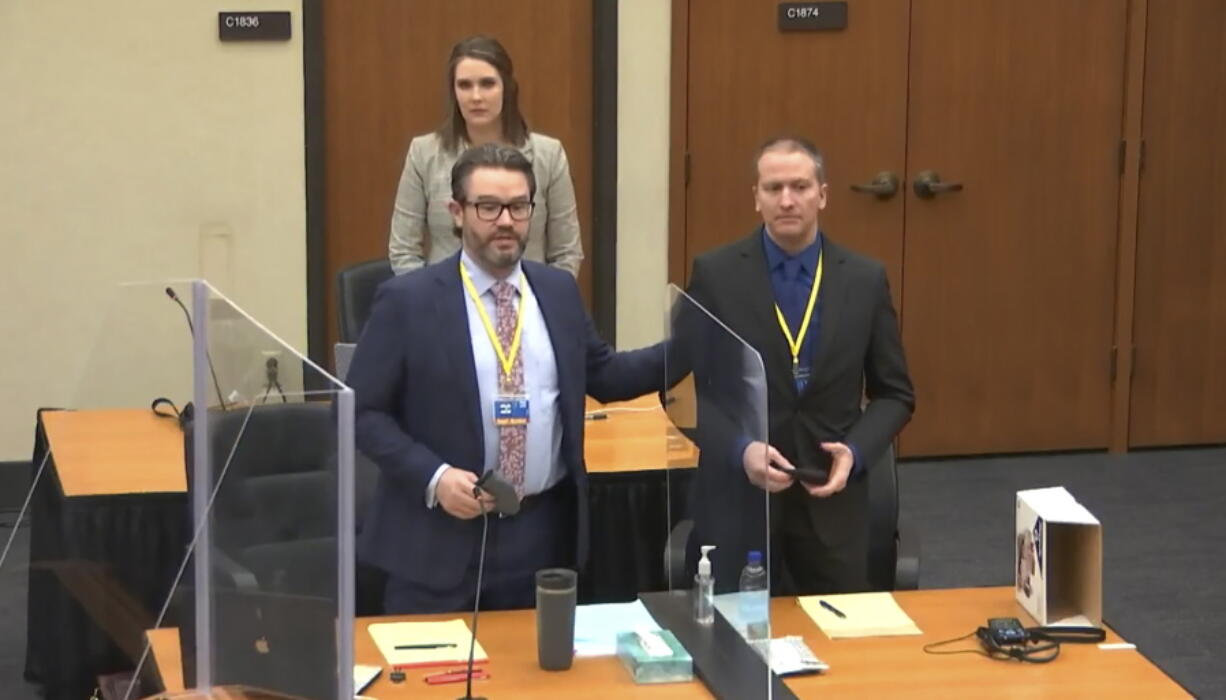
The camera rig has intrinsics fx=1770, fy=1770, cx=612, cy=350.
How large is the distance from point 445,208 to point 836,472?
170 centimetres

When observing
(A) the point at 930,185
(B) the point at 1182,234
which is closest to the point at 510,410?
(A) the point at 930,185

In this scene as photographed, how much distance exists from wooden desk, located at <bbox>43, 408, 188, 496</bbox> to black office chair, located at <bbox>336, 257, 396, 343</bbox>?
686 mm

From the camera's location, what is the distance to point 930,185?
677 centimetres

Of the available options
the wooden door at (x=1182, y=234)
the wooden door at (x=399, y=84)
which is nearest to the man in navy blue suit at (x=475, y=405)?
the wooden door at (x=399, y=84)

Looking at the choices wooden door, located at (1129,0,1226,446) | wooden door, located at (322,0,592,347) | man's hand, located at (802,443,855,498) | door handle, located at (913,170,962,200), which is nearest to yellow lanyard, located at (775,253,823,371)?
man's hand, located at (802,443,855,498)

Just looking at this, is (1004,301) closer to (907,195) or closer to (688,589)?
(907,195)

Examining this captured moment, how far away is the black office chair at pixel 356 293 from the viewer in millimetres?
5070

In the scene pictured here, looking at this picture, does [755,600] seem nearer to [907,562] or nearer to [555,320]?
[555,320]

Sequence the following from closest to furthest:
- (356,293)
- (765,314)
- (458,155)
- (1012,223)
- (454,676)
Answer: (454,676) < (765,314) < (458,155) < (356,293) < (1012,223)

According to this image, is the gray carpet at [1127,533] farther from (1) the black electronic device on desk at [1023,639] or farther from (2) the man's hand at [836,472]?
(2) the man's hand at [836,472]

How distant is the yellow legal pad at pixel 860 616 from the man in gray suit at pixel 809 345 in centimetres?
16

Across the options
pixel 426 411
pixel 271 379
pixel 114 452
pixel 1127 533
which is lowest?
pixel 1127 533

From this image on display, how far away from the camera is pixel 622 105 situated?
6.49 meters

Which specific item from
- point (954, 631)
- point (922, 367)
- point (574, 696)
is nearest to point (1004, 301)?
point (922, 367)
